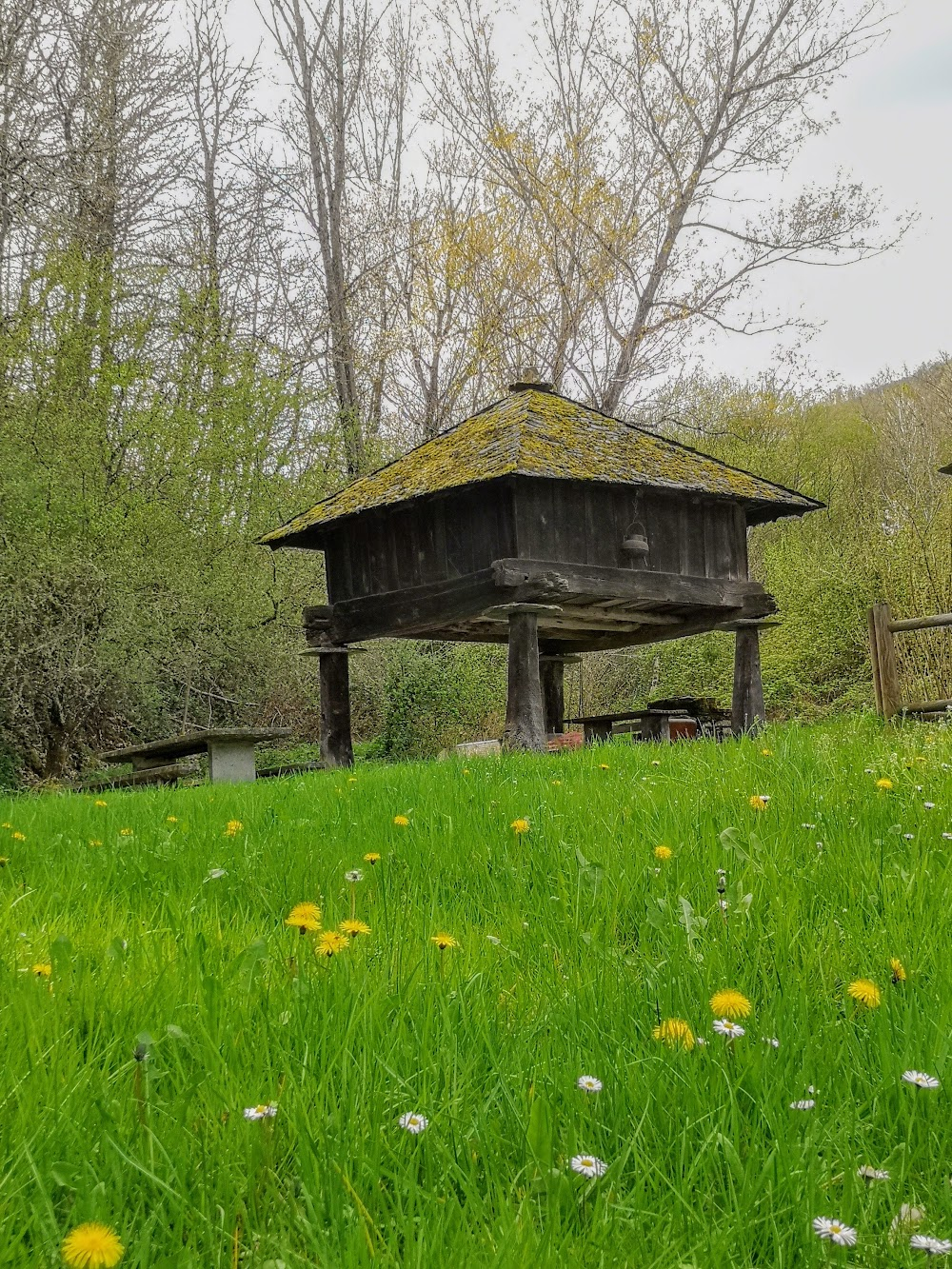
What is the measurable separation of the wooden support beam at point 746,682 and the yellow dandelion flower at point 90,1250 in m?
12.3

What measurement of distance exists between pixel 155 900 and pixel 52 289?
14773 millimetres

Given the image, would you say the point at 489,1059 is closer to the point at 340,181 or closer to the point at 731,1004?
the point at 731,1004

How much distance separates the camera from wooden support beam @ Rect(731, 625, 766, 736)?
1292cm

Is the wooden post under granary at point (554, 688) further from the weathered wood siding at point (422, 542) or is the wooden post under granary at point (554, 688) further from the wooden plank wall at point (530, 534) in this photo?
the weathered wood siding at point (422, 542)

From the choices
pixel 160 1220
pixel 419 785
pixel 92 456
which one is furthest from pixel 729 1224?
pixel 92 456

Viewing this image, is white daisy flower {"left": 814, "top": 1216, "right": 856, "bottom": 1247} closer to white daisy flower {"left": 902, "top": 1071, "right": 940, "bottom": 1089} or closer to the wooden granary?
white daisy flower {"left": 902, "top": 1071, "right": 940, "bottom": 1089}

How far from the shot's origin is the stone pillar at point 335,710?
13.2m

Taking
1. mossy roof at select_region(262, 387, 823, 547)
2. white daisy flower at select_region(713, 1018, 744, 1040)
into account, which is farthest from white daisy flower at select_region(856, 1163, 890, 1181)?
mossy roof at select_region(262, 387, 823, 547)

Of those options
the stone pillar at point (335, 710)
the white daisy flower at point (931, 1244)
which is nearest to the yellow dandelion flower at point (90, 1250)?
the white daisy flower at point (931, 1244)

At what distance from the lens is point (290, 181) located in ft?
80.2

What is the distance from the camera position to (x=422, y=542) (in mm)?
12016

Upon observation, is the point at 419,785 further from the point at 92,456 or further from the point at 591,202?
the point at 591,202

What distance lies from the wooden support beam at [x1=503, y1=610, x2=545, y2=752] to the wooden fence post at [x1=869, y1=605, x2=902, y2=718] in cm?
354

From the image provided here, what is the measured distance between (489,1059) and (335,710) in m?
11.6
